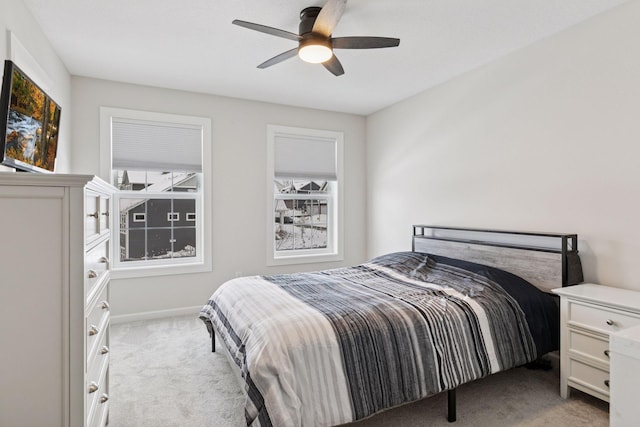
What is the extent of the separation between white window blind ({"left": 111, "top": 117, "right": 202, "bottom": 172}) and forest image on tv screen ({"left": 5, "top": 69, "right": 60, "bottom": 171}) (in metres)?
1.93

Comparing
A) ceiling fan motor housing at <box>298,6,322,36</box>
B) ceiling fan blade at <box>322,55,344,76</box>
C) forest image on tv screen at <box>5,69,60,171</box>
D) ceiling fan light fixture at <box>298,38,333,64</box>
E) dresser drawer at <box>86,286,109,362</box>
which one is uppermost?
ceiling fan motor housing at <box>298,6,322,36</box>

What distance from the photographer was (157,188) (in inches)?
161

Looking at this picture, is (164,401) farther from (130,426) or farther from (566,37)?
(566,37)

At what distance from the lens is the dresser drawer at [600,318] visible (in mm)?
1987

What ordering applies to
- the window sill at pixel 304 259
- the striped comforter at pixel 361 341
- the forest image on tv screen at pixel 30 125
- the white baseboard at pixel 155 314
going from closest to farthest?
the forest image on tv screen at pixel 30 125, the striped comforter at pixel 361 341, the white baseboard at pixel 155 314, the window sill at pixel 304 259

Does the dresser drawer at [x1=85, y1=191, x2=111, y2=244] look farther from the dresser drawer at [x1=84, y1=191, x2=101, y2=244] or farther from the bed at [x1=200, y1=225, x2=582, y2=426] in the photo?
the bed at [x1=200, y1=225, x2=582, y2=426]

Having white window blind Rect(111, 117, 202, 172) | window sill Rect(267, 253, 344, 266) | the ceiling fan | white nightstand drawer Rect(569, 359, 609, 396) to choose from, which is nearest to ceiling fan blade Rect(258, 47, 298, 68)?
the ceiling fan

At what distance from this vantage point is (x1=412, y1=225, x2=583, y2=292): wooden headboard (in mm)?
2543

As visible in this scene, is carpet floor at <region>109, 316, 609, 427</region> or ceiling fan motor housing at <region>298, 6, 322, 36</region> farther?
ceiling fan motor housing at <region>298, 6, 322, 36</region>

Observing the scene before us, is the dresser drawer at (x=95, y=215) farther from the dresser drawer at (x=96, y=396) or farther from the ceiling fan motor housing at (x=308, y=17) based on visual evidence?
the ceiling fan motor housing at (x=308, y=17)

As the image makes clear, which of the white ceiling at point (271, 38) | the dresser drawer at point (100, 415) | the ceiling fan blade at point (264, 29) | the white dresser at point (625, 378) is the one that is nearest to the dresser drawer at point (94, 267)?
the dresser drawer at point (100, 415)

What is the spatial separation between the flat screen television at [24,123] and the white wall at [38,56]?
21.3 inches

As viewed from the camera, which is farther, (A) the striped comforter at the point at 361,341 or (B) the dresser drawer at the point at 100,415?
(A) the striped comforter at the point at 361,341

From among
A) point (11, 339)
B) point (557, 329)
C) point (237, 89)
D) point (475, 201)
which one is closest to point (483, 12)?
point (475, 201)
